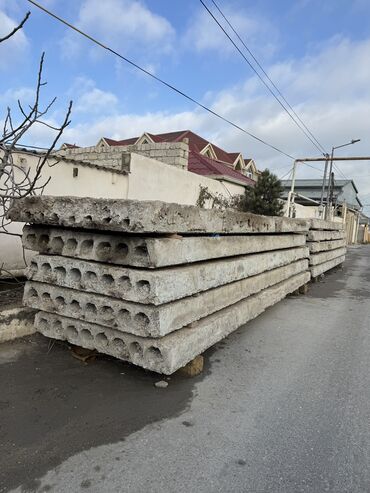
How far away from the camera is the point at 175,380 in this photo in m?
3.07

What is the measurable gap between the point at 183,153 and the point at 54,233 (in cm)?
849

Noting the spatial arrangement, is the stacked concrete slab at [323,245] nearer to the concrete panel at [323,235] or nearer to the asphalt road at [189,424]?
the concrete panel at [323,235]

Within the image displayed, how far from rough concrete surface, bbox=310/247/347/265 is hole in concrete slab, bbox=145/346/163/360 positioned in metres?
→ 5.93

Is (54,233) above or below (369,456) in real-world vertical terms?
above

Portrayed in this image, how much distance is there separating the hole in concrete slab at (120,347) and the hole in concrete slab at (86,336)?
26 cm

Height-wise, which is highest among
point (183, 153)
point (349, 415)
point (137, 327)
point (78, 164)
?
point (183, 153)

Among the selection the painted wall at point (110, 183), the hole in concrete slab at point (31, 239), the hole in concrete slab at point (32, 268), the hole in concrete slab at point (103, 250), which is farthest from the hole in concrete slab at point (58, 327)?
the painted wall at point (110, 183)

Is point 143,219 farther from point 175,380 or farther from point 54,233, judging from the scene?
point 175,380

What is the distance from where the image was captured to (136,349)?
2.85m

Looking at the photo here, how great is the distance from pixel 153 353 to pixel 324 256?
24.6 ft

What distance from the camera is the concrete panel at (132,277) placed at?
2646 millimetres

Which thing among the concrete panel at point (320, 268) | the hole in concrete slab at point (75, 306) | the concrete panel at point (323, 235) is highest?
the concrete panel at point (323, 235)


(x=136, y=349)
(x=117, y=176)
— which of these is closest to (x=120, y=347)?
(x=136, y=349)

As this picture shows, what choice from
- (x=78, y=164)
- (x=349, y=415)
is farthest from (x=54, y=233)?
(x=78, y=164)
